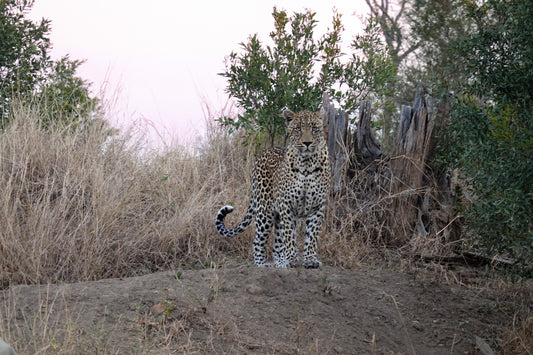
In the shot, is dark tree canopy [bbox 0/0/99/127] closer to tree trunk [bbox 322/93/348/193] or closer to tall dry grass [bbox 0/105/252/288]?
tall dry grass [bbox 0/105/252/288]

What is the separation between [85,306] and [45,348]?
1.04 m

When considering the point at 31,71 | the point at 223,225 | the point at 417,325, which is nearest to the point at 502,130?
the point at 417,325

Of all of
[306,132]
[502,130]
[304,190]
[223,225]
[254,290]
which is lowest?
[254,290]

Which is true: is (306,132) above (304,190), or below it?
above

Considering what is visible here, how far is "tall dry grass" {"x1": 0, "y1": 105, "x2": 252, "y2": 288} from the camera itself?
6605 millimetres

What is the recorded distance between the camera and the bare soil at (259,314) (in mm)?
4586

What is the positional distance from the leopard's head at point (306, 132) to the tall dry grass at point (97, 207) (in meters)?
1.81

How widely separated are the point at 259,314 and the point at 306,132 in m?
2.14

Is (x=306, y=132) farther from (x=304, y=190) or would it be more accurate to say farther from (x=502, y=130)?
(x=502, y=130)

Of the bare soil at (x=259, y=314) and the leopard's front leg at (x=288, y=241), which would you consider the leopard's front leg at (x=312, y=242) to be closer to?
the leopard's front leg at (x=288, y=241)

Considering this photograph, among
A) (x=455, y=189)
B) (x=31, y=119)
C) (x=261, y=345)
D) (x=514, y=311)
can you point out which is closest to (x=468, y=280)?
(x=514, y=311)

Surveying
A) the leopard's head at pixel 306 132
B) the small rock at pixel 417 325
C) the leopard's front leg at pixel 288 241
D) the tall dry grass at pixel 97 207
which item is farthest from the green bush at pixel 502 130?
the tall dry grass at pixel 97 207

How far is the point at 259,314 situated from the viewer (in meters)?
5.11

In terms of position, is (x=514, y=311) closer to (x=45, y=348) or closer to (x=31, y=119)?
(x=45, y=348)
